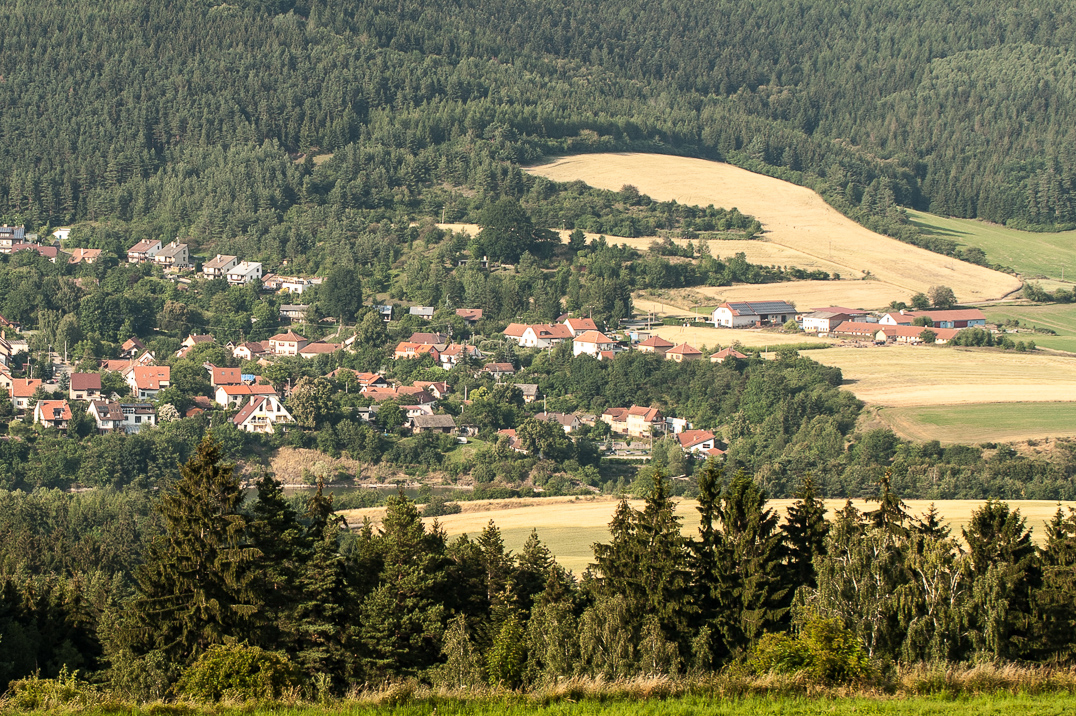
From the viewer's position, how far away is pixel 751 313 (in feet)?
240

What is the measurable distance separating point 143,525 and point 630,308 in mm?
37885

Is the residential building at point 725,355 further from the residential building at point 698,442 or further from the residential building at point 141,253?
the residential building at point 141,253

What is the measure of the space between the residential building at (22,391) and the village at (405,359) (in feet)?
0.15

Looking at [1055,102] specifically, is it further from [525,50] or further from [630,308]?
[630,308]

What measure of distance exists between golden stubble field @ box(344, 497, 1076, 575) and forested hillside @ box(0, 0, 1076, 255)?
139 feet

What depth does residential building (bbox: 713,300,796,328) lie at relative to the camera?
72.2 metres

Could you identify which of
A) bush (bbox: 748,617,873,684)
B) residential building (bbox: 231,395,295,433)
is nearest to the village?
residential building (bbox: 231,395,295,433)

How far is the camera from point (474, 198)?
90.2 metres

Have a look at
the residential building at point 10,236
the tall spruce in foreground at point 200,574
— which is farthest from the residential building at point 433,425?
the tall spruce in foreground at point 200,574

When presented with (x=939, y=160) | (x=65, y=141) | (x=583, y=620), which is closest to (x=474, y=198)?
(x=65, y=141)

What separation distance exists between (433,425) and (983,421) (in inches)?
941

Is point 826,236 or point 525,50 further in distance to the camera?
point 525,50

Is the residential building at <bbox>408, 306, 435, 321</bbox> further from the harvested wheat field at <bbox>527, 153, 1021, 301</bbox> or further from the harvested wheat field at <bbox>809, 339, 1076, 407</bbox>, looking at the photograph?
the harvested wheat field at <bbox>527, 153, 1021, 301</bbox>

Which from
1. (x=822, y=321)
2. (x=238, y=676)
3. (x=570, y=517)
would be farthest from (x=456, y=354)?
(x=238, y=676)
